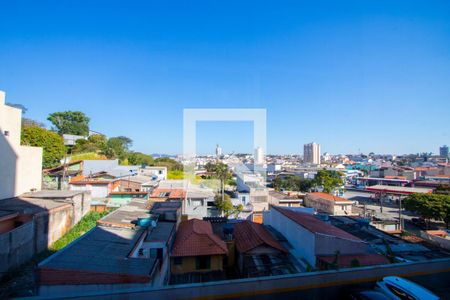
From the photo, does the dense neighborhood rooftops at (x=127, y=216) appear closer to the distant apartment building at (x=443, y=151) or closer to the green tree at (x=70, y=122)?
the green tree at (x=70, y=122)

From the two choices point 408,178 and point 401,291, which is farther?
point 408,178

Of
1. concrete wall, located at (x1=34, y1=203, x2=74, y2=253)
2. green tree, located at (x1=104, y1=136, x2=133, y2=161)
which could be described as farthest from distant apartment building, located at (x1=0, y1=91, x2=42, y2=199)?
green tree, located at (x1=104, y1=136, x2=133, y2=161)

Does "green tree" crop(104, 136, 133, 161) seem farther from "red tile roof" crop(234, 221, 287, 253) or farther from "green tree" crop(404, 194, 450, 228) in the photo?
"green tree" crop(404, 194, 450, 228)

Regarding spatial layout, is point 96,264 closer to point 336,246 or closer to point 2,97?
point 336,246

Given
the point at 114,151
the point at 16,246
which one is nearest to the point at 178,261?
the point at 16,246

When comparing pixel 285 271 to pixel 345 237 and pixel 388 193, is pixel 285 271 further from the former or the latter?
pixel 388 193

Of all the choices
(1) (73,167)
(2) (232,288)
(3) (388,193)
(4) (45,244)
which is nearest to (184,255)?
(2) (232,288)
